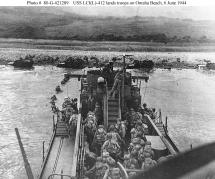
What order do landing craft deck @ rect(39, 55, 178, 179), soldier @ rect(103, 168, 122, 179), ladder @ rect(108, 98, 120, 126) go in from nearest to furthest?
soldier @ rect(103, 168, 122, 179) < landing craft deck @ rect(39, 55, 178, 179) < ladder @ rect(108, 98, 120, 126)

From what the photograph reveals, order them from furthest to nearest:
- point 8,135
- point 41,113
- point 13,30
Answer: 1. point 41,113
2. point 8,135
3. point 13,30

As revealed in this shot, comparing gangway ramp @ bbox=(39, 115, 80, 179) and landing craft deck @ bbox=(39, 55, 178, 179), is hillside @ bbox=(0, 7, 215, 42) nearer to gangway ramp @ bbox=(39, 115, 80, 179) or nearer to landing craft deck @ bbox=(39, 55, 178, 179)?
landing craft deck @ bbox=(39, 55, 178, 179)

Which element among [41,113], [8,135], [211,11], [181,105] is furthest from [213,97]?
[211,11]

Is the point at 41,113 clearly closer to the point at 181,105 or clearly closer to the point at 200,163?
the point at 181,105

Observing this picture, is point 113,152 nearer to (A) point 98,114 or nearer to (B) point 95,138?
(B) point 95,138

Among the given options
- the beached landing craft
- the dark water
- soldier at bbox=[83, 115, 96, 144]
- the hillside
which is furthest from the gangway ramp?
the hillside

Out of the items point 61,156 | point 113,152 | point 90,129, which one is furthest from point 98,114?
point 113,152

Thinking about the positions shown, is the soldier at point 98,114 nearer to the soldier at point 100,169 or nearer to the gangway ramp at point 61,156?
the gangway ramp at point 61,156
